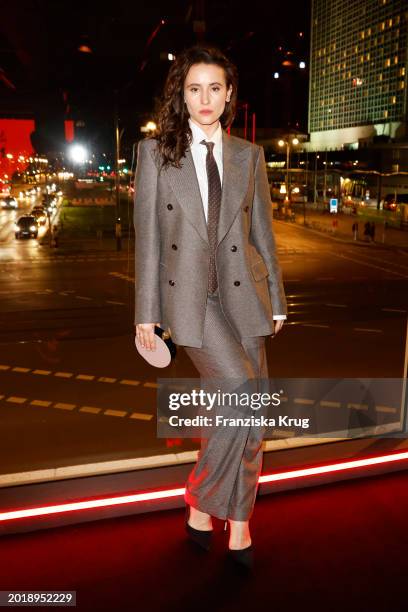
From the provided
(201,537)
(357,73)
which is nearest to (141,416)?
(201,537)

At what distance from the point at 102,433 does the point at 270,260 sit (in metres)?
3.98

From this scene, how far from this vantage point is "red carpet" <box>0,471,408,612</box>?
2.51m

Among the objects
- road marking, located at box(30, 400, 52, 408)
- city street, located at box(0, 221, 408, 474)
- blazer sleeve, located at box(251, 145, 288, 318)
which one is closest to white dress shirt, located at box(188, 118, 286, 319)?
blazer sleeve, located at box(251, 145, 288, 318)

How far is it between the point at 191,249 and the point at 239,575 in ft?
4.62

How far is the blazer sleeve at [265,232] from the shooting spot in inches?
111

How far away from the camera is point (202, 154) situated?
8.86 feet

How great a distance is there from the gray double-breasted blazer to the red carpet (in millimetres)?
1004

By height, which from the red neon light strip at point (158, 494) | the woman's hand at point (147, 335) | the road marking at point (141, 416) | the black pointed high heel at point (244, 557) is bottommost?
the road marking at point (141, 416)

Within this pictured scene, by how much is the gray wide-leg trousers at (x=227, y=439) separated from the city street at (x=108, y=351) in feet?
5.05

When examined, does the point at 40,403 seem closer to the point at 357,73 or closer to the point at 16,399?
the point at 16,399

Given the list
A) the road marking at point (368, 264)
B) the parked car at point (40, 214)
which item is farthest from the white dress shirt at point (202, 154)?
the parked car at point (40, 214)

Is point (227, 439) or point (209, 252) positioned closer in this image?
point (209, 252)

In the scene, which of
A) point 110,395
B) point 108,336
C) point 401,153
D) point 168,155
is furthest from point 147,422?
point 401,153

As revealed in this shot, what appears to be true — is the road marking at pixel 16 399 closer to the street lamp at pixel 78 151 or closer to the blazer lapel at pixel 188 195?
the blazer lapel at pixel 188 195
